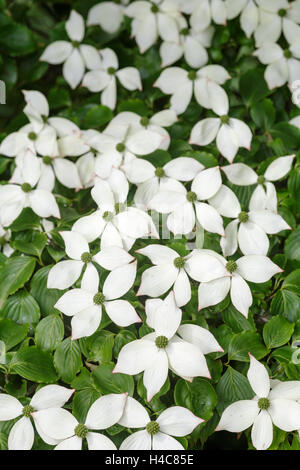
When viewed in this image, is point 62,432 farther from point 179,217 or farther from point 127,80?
point 127,80

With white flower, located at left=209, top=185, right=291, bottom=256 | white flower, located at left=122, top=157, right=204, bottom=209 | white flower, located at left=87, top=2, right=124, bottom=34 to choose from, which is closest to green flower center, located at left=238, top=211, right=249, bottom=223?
white flower, located at left=209, top=185, right=291, bottom=256

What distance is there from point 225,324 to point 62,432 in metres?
0.29

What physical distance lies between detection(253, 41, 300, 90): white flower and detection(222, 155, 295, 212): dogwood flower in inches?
8.6

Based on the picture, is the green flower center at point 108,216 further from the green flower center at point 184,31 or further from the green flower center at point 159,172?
the green flower center at point 184,31

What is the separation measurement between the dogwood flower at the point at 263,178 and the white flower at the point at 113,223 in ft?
0.59

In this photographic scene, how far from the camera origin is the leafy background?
29.7 inches

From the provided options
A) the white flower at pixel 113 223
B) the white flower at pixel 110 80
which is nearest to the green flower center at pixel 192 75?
the white flower at pixel 110 80

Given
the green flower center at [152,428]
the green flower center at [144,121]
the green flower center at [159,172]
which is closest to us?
the green flower center at [152,428]

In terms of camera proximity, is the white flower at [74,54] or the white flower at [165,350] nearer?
the white flower at [165,350]

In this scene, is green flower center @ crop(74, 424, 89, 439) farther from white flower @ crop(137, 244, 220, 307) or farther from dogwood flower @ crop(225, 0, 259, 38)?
dogwood flower @ crop(225, 0, 259, 38)

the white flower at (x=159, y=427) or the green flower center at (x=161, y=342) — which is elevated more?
the green flower center at (x=161, y=342)

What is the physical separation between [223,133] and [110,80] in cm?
29

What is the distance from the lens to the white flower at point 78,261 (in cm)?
79

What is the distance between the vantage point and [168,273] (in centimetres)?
78
